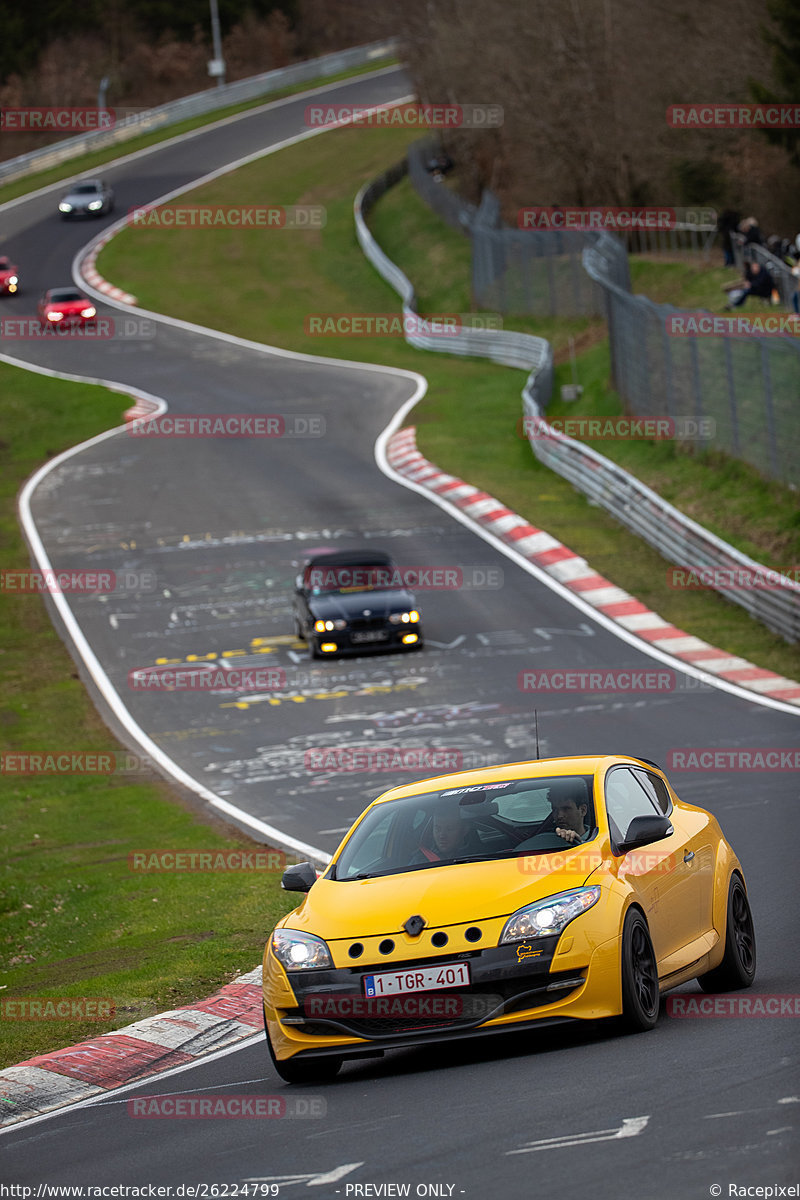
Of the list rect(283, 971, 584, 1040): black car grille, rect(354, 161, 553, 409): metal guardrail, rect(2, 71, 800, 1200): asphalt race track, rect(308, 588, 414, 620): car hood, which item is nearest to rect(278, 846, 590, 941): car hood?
rect(283, 971, 584, 1040): black car grille

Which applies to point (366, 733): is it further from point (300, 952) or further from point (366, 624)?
point (300, 952)

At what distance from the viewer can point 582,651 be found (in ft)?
76.3

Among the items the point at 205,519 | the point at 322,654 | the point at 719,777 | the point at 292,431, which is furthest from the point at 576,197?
the point at 719,777

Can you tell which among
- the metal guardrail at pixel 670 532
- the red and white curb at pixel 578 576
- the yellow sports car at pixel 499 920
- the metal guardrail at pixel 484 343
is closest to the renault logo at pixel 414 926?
the yellow sports car at pixel 499 920

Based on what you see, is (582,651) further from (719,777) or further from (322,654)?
(719,777)

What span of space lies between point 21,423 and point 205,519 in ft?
40.1

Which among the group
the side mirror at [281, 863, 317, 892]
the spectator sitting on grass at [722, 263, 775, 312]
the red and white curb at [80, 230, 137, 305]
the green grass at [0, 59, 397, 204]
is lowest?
the side mirror at [281, 863, 317, 892]

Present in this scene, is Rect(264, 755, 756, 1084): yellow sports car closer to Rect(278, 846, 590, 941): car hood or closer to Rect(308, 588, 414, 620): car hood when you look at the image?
A: Rect(278, 846, 590, 941): car hood

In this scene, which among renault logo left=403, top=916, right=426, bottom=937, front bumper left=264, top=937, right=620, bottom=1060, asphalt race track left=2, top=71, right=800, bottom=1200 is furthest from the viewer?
renault logo left=403, top=916, right=426, bottom=937

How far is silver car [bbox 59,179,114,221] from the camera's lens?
72.1m

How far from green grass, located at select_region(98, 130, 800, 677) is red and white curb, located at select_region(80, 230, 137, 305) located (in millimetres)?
402

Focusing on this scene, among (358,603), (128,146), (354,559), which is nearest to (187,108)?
(128,146)

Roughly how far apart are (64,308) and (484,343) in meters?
14.0

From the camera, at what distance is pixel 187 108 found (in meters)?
89.8
